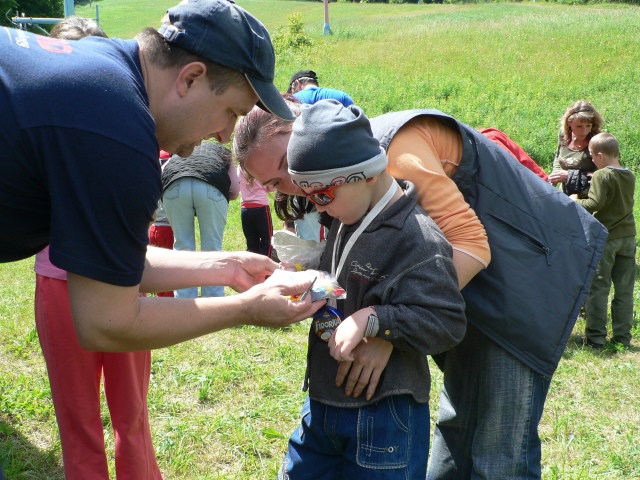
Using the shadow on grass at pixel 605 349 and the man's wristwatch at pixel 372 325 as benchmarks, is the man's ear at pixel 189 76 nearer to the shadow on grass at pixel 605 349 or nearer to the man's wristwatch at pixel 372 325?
the man's wristwatch at pixel 372 325

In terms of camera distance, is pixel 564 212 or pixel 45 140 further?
pixel 564 212

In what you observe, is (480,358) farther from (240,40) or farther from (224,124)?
(240,40)

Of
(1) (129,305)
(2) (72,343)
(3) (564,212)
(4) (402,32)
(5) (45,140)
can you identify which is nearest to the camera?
(5) (45,140)

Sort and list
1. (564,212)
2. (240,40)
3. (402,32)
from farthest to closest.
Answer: (402,32) < (564,212) < (240,40)

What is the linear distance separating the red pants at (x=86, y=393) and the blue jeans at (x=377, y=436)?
1130mm

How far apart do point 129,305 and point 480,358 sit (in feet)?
4.12

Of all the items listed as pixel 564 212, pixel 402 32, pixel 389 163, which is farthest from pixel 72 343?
pixel 402 32

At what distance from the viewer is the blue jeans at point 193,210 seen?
5.39 metres

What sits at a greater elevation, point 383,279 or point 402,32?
point 383,279

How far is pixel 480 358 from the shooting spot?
232cm

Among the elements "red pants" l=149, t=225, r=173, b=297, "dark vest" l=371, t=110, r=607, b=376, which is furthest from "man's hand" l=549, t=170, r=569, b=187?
"dark vest" l=371, t=110, r=607, b=376

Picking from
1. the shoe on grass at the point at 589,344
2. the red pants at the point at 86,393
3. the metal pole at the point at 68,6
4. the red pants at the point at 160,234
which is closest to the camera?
the red pants at the point at 86,393

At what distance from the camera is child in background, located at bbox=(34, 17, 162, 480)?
292cm

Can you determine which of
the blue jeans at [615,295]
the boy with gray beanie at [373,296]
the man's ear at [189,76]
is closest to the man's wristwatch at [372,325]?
the boy with gray beanie at [373,296]
